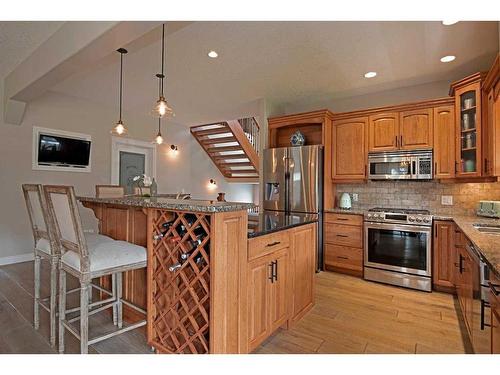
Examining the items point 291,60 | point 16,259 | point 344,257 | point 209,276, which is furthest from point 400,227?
point 16,259

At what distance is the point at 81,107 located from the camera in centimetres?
461

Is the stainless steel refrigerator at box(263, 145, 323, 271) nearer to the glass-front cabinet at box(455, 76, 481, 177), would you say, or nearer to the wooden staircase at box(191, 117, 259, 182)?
the glass-front cabinet at box(455, 76, 481, 177)

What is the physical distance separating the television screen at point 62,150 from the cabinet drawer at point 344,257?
4.16 meters

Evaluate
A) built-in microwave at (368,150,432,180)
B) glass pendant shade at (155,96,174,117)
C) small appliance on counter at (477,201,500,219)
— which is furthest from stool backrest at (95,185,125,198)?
small appliance on counter at (477,201,500,219)

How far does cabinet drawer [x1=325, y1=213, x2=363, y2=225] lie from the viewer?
3.50 meters

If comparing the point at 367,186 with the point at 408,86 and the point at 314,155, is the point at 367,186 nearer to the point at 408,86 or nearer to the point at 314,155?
the point at 314,155

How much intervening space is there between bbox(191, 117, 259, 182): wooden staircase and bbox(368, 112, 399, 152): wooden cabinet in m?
3.41

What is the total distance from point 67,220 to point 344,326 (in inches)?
87.0

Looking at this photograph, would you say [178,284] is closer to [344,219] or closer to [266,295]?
[266,295]

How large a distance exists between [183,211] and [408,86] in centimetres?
375

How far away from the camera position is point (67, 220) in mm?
1684

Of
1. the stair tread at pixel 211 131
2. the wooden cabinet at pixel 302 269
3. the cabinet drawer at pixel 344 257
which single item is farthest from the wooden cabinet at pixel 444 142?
the stair tread at pixel 211 131

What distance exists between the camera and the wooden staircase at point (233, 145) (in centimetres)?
664
